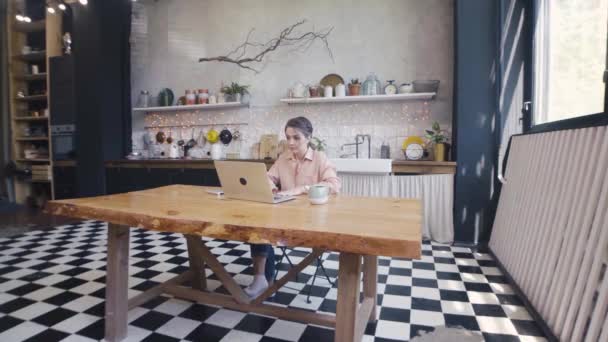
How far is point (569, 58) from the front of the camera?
2756 mm

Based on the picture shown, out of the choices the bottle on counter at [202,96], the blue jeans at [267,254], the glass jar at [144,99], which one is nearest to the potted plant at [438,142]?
the blue jeans at [267,254]

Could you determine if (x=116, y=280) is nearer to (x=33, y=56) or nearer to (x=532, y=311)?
(x=532, y=311)

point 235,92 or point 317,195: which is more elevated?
point 235,92

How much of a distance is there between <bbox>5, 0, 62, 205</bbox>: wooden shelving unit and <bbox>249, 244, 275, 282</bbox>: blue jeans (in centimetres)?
525

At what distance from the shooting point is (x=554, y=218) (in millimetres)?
2264

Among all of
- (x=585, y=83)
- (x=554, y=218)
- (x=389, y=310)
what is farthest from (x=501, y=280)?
(x=585, y=83)

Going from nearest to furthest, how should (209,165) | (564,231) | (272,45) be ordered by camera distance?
(564,231) < (209,165) < (272,45)

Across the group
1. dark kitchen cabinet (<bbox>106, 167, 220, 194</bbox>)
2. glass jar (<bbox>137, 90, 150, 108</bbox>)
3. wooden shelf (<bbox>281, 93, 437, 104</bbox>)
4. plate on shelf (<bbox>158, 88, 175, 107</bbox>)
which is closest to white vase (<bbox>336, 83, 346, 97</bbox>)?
wooden shelf (<bbox>281, 93, 437, 104</bbox>)

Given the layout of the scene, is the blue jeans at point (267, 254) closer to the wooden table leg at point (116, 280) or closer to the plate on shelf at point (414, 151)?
the wooden table leg at point (116, 280)

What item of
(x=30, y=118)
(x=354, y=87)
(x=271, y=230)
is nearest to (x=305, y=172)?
(x=271, y=230)

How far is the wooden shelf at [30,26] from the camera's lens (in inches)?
254

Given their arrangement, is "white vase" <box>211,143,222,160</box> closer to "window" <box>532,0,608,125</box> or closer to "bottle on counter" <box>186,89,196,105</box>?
"bottle on counter" <box>186,89,196,105</box>

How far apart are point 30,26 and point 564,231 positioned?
8490 millimetres

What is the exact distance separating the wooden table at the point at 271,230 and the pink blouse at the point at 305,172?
38 centimetres
